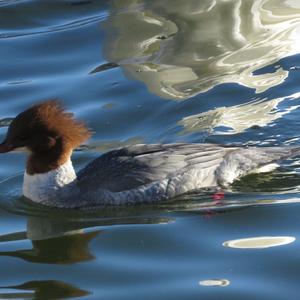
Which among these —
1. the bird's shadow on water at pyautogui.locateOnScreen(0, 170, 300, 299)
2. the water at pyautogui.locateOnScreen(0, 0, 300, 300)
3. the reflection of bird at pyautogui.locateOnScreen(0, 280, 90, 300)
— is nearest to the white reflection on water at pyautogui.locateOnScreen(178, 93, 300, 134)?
the water at pyautogui.locateOnScreen(0, 0, 300, 300)

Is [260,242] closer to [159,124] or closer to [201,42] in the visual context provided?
[159,124]

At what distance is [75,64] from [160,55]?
1.04m

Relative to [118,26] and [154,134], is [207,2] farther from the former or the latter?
[154,134]

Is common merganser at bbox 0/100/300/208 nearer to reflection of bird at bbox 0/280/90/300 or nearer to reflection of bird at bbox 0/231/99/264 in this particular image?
reflection of bird at bbox 0/231/99/264

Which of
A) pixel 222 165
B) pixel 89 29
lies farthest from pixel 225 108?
pixel 89 29

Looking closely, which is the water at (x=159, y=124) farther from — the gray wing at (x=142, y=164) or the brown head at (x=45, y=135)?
the brown head at (x=45, y=135)

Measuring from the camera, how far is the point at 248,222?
7770 mm

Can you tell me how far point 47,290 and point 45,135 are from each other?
6.35ft

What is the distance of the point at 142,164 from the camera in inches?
335

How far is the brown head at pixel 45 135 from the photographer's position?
826cm

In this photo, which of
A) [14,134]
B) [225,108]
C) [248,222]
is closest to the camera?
[248,222]

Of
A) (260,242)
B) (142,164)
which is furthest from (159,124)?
(260,242)

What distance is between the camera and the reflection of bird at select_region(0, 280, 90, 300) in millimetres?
6656

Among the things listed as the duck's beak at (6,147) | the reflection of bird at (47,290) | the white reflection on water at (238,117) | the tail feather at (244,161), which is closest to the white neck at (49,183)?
the duck's beak at (6,147)
